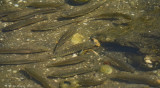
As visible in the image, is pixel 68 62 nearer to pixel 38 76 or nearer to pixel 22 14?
pixel 38 76

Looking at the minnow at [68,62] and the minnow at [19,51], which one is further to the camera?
the minnow at [19,51]

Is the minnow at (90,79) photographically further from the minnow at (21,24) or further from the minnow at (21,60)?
the minnow at (21,24)

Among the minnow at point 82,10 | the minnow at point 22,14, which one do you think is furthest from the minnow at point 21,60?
the minnow at point 82,10

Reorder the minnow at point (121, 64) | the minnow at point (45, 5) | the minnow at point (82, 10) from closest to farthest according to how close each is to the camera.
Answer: the minnow at point (121, 64) → the minnow at point (82, 10) → the minnow at point (45, 5)

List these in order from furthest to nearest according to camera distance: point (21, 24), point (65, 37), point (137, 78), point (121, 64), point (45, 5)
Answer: point (45, 5) < point (21, 24) < point (65, 37) < point (121, 64) < point (137, 78)

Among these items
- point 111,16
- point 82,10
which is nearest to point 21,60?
point 82,10

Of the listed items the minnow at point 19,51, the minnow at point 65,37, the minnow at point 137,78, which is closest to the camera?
the minnow at point 137,78

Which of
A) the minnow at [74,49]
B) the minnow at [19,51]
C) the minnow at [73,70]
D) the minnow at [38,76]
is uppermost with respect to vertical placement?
the minnow at [74,49]
